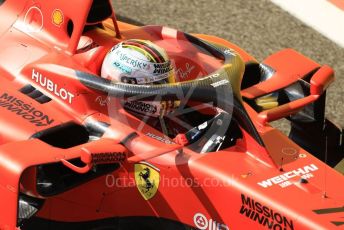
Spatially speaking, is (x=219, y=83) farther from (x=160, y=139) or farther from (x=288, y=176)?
(x=288, y=176)

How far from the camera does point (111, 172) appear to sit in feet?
20.1

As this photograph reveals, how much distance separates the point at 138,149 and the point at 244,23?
4.60 m

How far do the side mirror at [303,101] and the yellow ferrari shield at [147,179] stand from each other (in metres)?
1.02

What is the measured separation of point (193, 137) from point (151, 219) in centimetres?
71

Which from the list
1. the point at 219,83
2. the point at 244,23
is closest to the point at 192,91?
the point at 219,83

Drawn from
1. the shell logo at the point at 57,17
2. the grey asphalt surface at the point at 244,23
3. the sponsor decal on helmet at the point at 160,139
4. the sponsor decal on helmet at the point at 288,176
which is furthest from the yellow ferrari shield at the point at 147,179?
the grey asphalt surface at the point at 244,23

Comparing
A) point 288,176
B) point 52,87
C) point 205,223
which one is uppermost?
point 52,87

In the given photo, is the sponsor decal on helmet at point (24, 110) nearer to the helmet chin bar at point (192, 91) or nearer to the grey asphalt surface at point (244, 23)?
the helmet chin bar at point (192, 91)

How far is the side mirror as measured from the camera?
6.48m

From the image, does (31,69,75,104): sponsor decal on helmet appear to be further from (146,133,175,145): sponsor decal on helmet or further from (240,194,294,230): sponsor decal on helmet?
(240,194,294,230): sponsor decal on helmet

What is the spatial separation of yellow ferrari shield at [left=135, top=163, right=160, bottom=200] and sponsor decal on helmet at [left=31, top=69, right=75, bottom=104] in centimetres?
83

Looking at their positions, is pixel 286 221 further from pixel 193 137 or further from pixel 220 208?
pixel 193 137

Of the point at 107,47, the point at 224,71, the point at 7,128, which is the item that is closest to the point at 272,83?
the point at 224,71

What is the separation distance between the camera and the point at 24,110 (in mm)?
6418
